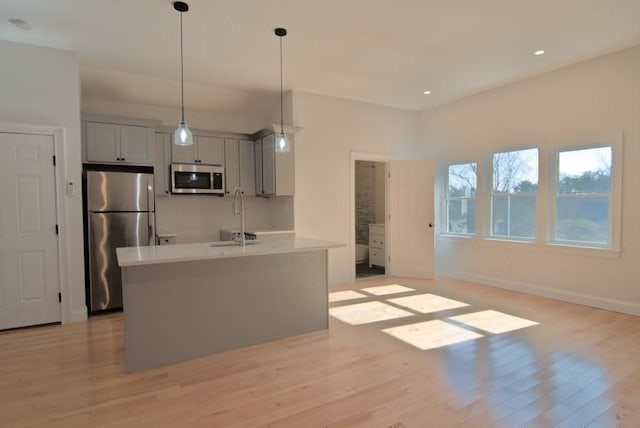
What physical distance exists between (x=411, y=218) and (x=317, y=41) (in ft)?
10.9

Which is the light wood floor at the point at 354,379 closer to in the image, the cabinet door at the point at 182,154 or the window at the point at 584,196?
the window at the point at 584,196

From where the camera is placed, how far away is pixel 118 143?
14.1ft

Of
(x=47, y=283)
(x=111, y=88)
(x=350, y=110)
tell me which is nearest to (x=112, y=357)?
(x=47, y=283)

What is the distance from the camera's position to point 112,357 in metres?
2.82

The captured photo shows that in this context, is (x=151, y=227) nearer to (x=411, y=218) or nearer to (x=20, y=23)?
(x=20, y=23)

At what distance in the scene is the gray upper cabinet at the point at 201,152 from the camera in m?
4.83

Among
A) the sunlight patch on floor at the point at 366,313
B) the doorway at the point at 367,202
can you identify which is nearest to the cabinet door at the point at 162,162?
the sunlight patch on floor at the point at 366,313

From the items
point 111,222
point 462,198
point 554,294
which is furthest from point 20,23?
point 554,294

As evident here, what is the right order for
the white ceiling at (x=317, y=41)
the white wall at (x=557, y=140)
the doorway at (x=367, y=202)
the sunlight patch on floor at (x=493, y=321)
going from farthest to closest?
the doorway at (x=367, y=202) < the white wall at (x=557, y=140) < the sunlight patch on floor at (x=493, y=321) < the white ceiling at (x=317, y=41)

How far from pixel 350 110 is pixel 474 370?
416 centimetres

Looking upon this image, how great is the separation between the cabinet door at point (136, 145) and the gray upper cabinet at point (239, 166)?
3.58 ft

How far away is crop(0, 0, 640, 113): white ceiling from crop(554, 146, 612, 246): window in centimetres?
118

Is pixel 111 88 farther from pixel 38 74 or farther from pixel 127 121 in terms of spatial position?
pixel 38 74

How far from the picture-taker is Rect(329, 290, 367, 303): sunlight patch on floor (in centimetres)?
447
